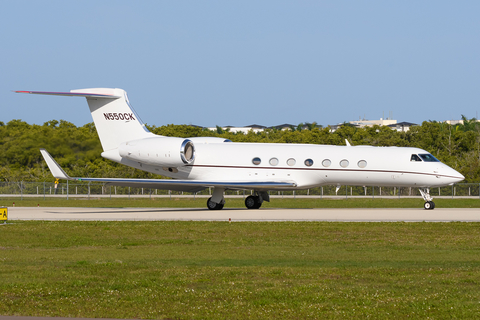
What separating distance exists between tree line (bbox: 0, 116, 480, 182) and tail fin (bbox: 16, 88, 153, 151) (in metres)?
2.69

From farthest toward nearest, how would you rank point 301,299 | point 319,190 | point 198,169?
point 319,190
point 198,169
point 301,299

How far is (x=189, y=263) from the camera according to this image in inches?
445

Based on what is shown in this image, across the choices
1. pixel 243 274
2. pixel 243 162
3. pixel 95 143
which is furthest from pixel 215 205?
pixel 243 274

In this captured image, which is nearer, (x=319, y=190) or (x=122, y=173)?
(x=319, y=190)

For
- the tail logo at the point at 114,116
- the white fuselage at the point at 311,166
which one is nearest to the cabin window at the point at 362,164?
the white fuselage at the point at 311,166

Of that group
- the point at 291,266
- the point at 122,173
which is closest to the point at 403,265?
the point at 291,266

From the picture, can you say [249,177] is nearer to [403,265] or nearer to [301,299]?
[403,265]

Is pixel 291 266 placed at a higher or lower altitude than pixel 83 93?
lower

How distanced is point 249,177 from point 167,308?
65.2 ft

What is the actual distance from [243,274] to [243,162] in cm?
1756

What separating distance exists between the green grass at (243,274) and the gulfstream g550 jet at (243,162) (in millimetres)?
8746

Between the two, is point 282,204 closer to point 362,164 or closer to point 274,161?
point 274,161

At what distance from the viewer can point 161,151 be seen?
27.2 metres

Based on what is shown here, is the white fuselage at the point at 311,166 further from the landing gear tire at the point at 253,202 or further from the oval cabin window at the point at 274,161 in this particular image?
the landing gear tire at the point at 253,202
